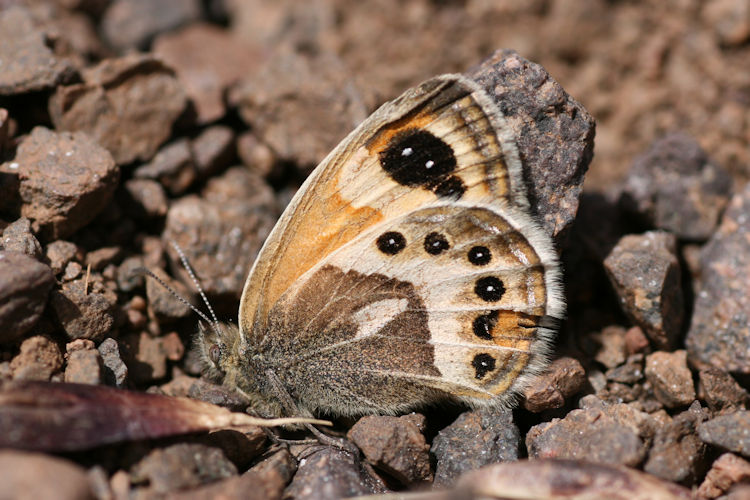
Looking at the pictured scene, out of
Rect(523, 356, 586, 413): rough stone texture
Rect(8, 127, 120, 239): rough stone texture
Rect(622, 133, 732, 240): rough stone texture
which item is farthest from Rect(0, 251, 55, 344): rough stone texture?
Rect(622, 133, 732, 240): rough stone texture

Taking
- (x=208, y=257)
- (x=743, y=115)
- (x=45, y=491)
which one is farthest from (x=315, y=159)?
(x=743, y=115)

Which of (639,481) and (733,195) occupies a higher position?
(733,195)

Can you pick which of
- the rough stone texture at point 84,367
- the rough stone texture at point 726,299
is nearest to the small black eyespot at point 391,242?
the rough stone texture at point 84,367

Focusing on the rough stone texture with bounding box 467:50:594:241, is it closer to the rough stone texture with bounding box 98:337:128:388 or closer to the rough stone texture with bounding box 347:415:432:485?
the rough stone texture with bounding box 347:415:432:485

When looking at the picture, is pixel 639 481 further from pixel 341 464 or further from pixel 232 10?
pixel 232 10

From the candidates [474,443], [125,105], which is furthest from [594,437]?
[125,105]

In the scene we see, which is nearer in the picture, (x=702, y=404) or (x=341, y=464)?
(x=341, y=464)
